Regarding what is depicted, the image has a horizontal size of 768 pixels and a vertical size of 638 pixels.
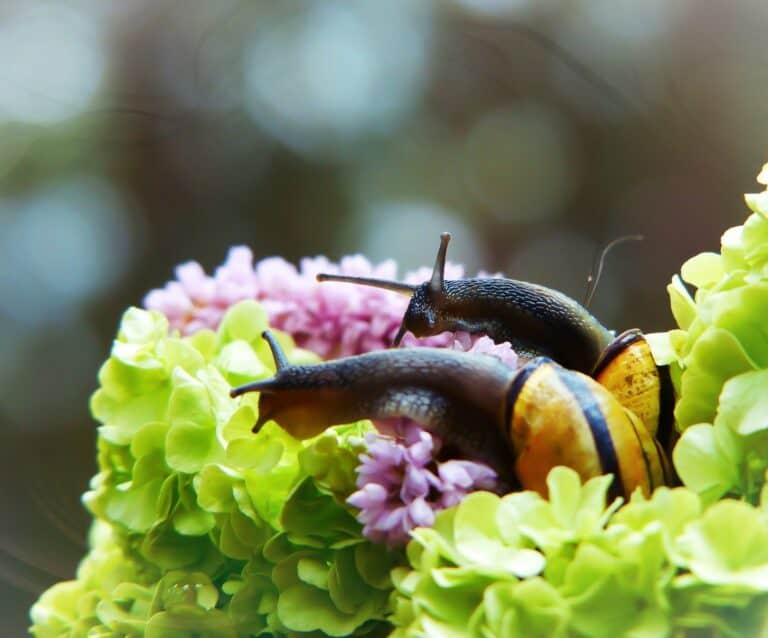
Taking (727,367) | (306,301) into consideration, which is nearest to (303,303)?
(306,301)

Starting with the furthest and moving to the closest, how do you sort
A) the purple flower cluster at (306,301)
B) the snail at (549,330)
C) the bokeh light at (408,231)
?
the bokeh light at (408,231) < the purple flower cluster at (306,301) < the snail at (549,330)

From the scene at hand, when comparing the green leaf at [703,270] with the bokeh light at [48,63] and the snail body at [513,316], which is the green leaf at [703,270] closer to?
the snail body at [513,316]

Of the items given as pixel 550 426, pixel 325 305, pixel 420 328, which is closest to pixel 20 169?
pixel 325 305

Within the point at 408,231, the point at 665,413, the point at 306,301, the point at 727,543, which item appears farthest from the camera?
the point at 408,231

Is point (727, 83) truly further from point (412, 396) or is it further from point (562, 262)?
point (412, 396)

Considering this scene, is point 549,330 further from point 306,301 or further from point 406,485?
point 306,301

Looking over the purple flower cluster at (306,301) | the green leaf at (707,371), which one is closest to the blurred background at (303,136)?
the purple flower cluster at (306,301)
